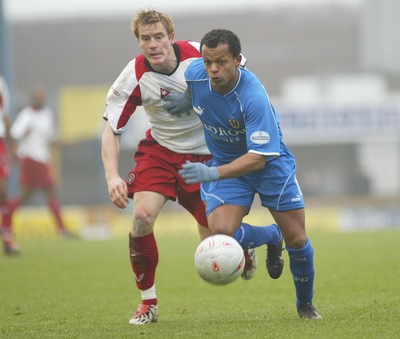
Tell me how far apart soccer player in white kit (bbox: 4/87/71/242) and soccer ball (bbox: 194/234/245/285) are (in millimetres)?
10204

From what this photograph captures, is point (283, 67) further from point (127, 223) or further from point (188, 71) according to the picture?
point (188, 71)

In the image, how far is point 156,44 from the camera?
273 inches

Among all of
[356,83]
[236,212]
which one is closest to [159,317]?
[236,212]

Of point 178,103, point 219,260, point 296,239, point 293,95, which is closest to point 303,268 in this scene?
point 296,239

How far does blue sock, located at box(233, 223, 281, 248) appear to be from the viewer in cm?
672

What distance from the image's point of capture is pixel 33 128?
1672 cm

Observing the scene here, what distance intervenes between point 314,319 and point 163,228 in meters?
15.5

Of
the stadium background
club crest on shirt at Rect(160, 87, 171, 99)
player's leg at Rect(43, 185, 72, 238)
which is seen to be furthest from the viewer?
the stadium background

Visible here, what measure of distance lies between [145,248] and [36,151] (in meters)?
10.3

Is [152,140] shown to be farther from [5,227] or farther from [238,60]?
[5,227]

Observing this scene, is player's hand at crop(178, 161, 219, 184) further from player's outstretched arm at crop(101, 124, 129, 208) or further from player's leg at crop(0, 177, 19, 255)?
player's leg at crop(0, 177, 19, 255)

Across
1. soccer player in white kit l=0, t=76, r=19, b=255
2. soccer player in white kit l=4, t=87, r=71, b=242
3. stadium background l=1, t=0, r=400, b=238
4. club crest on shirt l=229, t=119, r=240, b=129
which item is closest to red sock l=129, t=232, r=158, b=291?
club crest on shirt l=229, t=119, r=240, b=129

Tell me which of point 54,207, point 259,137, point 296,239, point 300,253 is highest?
point 259,137

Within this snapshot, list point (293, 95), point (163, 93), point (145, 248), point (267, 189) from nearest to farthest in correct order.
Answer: point (267, 189) < point (145, 248) < point (163, 93) < point (293, 95)
